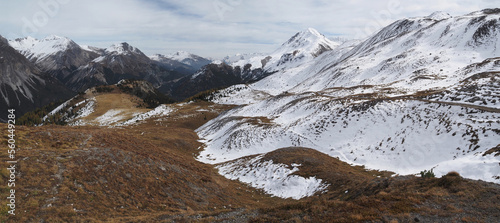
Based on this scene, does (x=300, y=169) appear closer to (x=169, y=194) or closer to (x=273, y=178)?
(x=273, y=178)

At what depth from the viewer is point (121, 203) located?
59.6 feet

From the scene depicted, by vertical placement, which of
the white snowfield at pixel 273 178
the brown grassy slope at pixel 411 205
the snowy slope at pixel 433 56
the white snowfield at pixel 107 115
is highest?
the snowy slope at pixel 433 56

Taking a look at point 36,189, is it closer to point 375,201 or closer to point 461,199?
point 375,201

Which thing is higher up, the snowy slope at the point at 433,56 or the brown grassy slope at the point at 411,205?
the snowy slope at the point at 433,56

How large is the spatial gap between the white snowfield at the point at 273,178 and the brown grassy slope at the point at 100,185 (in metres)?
2.12

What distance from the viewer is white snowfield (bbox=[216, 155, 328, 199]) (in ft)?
87.9

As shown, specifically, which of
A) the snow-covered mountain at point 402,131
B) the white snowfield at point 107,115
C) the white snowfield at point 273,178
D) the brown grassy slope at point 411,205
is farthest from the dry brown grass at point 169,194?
the white snowfield at point 107,115

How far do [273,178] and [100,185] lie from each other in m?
20.7

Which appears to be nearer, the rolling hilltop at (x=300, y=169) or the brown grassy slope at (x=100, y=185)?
the rolling hilltop at (x=300, y=169)

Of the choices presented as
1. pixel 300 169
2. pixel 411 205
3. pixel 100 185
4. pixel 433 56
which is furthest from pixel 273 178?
pixel 433 56

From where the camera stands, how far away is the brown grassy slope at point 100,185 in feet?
51.0

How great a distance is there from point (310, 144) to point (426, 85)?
49.7 meters

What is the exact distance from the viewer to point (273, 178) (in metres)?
31.7

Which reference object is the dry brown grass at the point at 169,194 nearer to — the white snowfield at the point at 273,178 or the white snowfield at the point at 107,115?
the white snowfield at the point at 273,178
